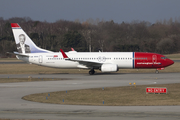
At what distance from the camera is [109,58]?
138 ft

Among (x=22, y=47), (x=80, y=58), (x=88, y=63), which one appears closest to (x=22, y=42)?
(x=22, y=47)

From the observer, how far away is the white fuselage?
41.6m

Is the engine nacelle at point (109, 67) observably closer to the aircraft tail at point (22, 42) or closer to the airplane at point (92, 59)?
the airplane at point (92, 59)

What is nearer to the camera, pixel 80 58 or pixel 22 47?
pixel 80 58

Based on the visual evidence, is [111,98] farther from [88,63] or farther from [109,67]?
[88,63]

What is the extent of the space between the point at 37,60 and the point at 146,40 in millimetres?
73761

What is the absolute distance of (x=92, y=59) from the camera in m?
42.4

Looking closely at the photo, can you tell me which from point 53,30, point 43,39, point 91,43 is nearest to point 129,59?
point 91,43

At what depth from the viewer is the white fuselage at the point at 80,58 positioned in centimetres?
4159

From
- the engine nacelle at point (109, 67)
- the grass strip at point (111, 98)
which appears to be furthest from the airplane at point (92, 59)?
the grass strip at point (111, 98)

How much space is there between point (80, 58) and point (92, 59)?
2036mm

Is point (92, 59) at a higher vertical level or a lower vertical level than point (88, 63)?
higher

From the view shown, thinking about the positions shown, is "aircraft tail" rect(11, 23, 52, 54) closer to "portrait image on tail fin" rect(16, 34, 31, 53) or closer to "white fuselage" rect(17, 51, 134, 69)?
"portrait image on tail fin" rect(16, 34, 31, 53)

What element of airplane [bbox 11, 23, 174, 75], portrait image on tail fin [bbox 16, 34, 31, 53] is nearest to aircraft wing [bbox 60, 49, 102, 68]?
airplane [bbox 11, 23, 174, 75]
